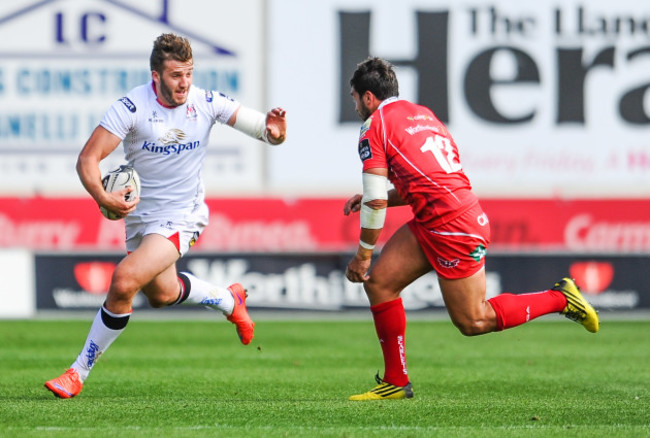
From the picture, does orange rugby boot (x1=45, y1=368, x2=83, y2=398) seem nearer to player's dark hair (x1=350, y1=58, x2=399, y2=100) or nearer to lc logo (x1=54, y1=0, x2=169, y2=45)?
player's dark hair (x1=350, y1=58, x2=399, y2=100)

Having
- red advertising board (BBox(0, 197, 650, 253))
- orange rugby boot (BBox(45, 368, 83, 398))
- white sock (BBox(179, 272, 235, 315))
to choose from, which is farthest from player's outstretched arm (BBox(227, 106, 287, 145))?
red advertising board (BBox(0, 197, 650, 253))

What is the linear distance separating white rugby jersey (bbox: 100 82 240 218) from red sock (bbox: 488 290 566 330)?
2271mm

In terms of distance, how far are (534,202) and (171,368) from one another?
880 centimetres

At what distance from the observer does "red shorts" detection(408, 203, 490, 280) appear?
7.27 metres

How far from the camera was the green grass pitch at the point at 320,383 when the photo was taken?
20.8 feet

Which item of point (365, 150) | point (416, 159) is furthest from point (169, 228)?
point (416, 159)

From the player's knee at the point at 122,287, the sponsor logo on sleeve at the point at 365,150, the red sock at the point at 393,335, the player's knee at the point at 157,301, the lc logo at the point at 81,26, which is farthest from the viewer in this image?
the lc logo at the point at 81,26

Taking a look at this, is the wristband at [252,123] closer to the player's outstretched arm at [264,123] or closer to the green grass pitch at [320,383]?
the player's outstretched arm at [264,123]

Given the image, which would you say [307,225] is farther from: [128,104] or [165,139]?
[128,104]

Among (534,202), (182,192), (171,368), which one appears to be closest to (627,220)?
(534,202)

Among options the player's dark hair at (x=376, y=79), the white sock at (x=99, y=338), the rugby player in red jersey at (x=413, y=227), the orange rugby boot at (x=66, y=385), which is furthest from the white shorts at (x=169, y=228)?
the player's dark hair at (x=376, y=79)

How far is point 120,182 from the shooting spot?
7.55m

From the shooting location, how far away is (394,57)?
19.1 metres

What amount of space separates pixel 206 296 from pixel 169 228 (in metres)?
0.82
